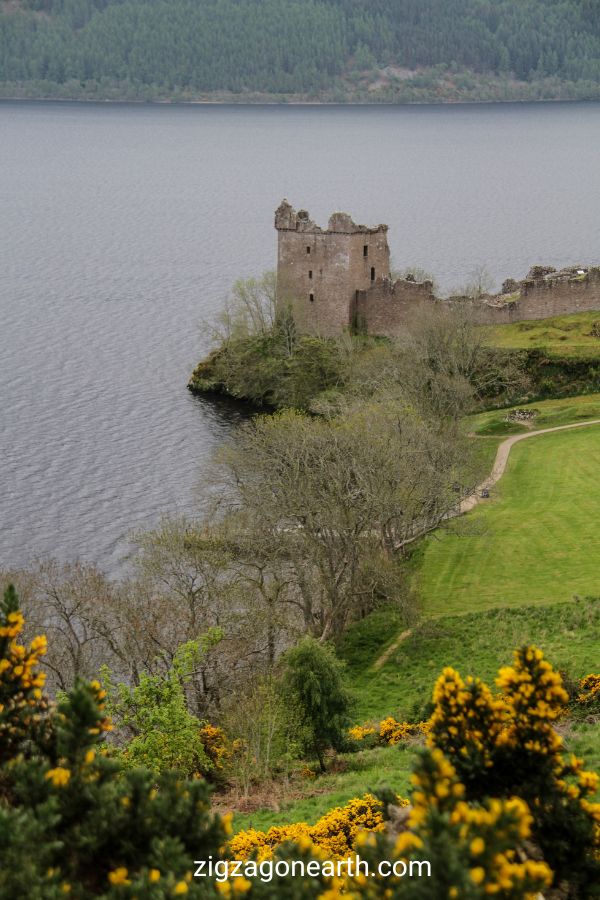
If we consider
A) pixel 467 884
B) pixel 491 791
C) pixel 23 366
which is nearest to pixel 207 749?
pixel 491 791

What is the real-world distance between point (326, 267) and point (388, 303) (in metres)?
4.91

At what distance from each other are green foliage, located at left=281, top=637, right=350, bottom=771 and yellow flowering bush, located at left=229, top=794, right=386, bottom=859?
24.1 ft

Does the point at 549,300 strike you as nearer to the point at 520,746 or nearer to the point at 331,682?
the point at 331,682

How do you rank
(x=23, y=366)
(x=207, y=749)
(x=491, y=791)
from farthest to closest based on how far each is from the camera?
(x=23, y=366) → (x=207, y=749) → (x=491, y=791)

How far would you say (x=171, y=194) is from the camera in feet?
585

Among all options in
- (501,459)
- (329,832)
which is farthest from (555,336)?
(329,832)

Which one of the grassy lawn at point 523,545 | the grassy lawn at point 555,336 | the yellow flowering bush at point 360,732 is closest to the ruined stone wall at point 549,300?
the grassy lawn at point 555,336

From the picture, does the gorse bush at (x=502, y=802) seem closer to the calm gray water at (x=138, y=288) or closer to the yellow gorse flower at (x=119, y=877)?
the yellow gorse flower at (x=119, y=877)

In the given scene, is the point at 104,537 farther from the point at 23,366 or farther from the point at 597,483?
the point at 23,366

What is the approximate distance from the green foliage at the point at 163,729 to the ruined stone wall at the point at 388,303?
49503mm

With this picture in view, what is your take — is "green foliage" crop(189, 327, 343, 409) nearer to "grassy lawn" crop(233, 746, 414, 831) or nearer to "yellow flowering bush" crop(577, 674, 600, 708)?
"grassy lawn" crop(233, 746, 414, 831)

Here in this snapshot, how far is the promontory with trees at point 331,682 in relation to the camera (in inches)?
593

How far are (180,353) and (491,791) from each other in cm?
7381

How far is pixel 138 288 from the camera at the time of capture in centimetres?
11056
